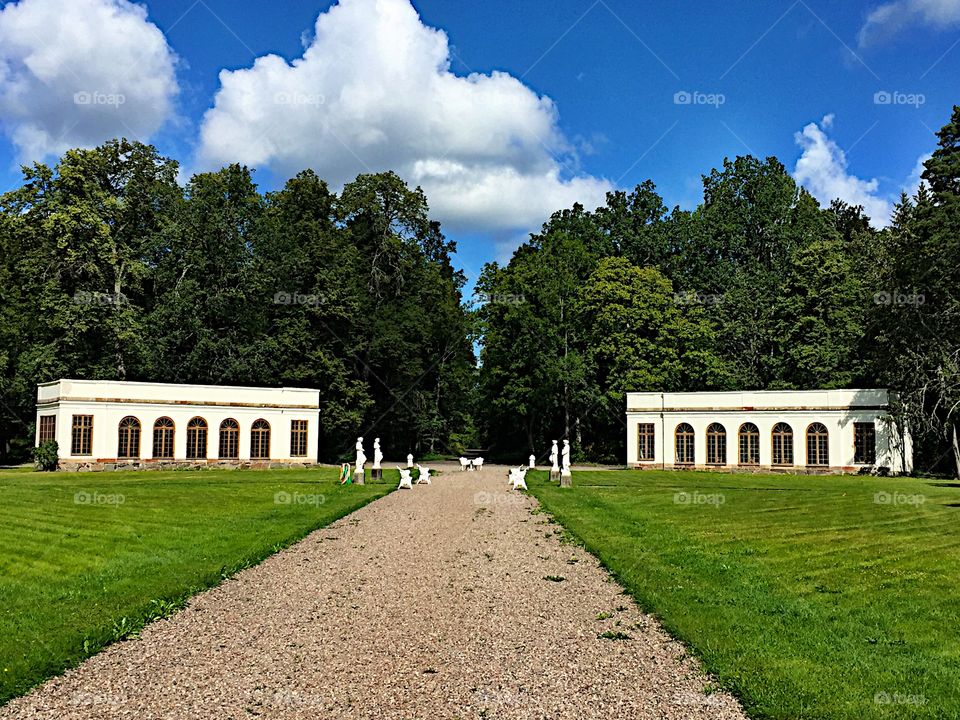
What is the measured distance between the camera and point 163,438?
41.3m

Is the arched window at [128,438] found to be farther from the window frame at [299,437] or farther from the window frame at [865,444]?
the window frame at [865,444]

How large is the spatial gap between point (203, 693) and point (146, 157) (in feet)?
155

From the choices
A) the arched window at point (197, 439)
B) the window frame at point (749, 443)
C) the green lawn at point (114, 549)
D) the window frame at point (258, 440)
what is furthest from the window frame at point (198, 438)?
the window frame at point (749, 443)

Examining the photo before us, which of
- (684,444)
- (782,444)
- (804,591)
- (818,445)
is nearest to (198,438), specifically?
(684,444)

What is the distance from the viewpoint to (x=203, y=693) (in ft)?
22.4

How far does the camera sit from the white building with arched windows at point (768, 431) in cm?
4100

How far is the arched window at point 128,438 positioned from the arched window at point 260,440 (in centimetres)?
574

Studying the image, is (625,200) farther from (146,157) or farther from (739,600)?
(739,600)

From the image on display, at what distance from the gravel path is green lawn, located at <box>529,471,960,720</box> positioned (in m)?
0.57

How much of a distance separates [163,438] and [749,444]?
97.8 feet

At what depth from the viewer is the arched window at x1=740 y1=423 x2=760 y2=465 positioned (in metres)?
43.5

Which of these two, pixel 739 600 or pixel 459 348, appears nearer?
pixel 739 600

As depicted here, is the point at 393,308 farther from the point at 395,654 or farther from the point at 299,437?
the point at 395,654

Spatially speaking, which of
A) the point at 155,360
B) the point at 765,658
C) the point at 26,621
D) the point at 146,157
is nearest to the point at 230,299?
the point at 155,360
